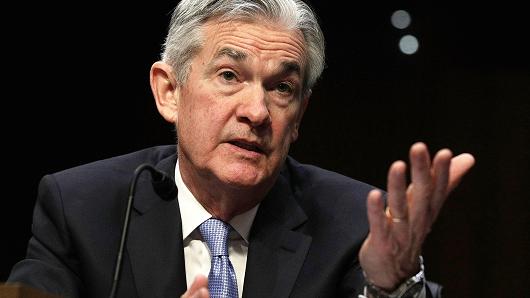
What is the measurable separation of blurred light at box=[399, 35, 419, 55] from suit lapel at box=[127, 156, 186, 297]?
60.4 inches

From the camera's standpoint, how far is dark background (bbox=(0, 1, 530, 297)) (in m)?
3.86

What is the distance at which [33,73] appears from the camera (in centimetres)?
383

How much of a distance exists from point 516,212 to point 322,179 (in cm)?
144

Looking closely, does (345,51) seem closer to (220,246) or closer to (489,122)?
(489,122)

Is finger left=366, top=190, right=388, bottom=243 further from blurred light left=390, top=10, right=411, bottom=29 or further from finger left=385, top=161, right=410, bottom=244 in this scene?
blurred light left=390, top=10, right=411, bottom=29

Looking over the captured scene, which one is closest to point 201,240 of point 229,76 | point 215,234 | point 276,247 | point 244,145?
point 215,234

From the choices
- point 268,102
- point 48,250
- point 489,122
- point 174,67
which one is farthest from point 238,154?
point 489,122

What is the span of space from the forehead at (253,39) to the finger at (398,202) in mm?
669

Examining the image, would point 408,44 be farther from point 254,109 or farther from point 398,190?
point 398,190

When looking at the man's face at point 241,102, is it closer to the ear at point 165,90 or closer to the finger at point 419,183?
the ear at point 165,90

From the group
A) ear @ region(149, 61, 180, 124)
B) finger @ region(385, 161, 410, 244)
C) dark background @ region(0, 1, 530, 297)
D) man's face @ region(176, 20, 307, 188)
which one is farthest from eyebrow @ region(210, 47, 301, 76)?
dark background @ region(0, 1, 530, 297)

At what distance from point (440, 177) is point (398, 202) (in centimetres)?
10

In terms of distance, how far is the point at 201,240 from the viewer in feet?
8.93

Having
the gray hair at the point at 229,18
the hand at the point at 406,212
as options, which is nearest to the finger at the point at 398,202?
the hand at the point at 406,212
